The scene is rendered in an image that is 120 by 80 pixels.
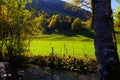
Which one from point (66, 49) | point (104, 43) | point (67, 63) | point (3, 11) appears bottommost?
point (67, 63)

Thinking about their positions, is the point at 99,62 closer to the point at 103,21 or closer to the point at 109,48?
the point at 109,48

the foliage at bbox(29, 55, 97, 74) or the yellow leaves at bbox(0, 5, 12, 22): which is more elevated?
the yellow leaves at bbox(0, 5, 12, 22)

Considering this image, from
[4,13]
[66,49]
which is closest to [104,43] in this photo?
[4,13]

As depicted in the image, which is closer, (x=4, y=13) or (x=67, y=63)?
(x=67, y=63)

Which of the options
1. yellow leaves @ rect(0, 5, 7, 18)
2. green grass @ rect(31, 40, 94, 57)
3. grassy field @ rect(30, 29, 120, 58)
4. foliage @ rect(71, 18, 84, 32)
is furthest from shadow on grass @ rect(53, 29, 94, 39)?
yellow leaves @ rect(0, 5, 7, 18)

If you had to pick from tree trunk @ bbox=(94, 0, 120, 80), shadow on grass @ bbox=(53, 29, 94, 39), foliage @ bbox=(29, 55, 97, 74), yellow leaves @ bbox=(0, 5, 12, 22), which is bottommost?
foliage @ bbox=(29, 55, 97, 74)

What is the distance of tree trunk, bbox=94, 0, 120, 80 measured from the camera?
261 inches

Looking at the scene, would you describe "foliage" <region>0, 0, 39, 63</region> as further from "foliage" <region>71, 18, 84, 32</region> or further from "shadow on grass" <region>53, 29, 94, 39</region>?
"foliage" <region>71, 18, 84, 32</region>

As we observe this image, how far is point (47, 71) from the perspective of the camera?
25156 millimetres

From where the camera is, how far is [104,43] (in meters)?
6.61

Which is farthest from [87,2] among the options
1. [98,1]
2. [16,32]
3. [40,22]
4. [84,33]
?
[84,33]

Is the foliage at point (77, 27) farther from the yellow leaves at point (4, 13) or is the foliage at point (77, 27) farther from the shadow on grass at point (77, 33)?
the yellow leaves at point (4, 13)

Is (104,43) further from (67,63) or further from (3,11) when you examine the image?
(3,11)

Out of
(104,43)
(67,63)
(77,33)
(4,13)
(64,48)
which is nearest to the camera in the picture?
(104,43)
